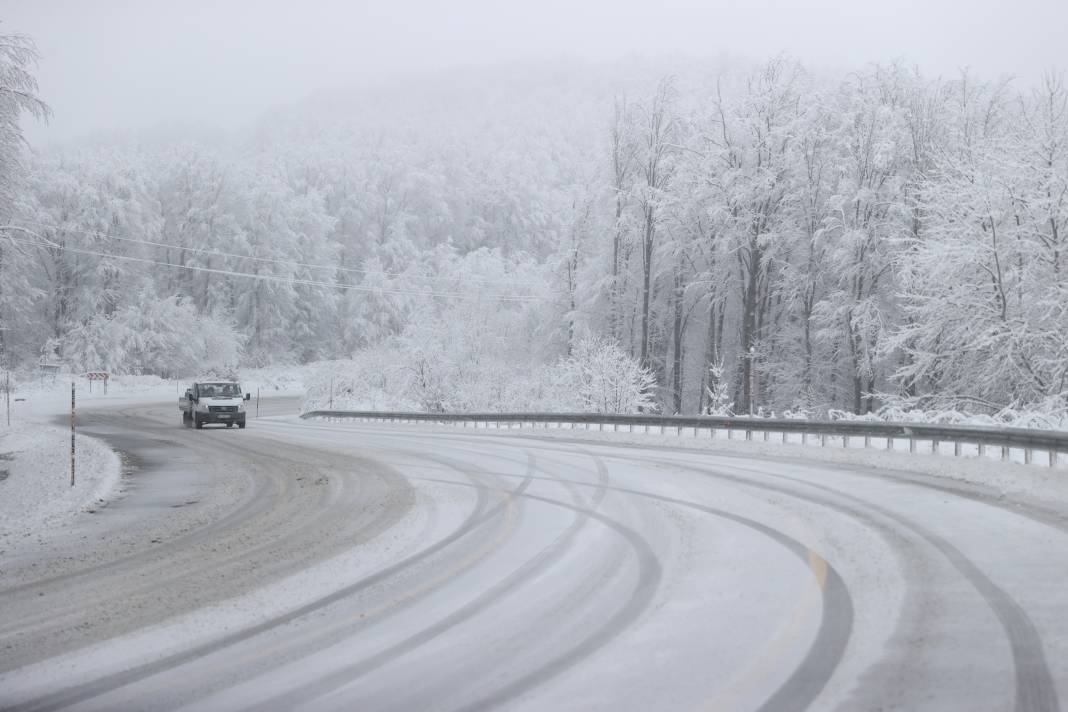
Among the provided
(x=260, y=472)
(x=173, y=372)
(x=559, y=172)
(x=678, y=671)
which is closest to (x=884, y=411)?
(x=260, y=472)

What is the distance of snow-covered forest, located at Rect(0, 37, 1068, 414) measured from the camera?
82.1 ft

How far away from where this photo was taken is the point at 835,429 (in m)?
19.7

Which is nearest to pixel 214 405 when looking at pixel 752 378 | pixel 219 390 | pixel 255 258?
pixel 219 390

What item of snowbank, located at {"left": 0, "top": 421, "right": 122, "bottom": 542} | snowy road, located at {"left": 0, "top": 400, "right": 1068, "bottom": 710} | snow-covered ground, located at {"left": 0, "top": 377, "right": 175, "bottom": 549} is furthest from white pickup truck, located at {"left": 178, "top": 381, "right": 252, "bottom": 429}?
snowy road, located at {"left": 0, "top": 400, "right": 1068, "bottom": 710}

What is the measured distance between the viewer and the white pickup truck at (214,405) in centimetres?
3541

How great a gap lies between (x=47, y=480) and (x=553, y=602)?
1458 cm

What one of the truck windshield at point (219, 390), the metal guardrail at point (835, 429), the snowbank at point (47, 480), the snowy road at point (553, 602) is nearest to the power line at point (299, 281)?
the truck windshield at point (219, 390)

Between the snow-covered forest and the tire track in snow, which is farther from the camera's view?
the snow-covered forest

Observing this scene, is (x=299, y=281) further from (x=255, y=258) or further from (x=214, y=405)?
(x=214, y=405)

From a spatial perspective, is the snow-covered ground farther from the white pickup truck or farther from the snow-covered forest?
the snow-covered forest

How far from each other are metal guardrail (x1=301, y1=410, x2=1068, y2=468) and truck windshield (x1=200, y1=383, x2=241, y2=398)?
906cm

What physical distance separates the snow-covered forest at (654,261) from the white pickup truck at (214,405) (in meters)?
8.55

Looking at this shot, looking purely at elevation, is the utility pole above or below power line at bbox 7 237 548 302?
below

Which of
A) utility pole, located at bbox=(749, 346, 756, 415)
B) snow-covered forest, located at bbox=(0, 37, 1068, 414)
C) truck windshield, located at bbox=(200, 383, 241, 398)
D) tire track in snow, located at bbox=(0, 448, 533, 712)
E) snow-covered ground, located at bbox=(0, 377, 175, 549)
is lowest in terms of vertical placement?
snow-covered ground, located at bbox=(0, 377, 175, 549)
